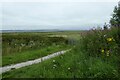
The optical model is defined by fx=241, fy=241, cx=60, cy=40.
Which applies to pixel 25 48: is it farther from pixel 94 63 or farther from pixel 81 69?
pixel 81 69

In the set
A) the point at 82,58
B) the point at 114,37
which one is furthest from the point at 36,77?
the point at 114,37

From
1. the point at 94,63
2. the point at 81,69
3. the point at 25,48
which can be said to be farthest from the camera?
→ the point at 25,48

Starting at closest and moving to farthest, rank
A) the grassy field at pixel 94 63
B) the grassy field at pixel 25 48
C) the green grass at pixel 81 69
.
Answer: the green grass at pixel 81 69 < the grassy field at pixel 94 63 < the grassy field at pixel 25 48

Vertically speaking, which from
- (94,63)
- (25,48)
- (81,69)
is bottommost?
(25,48)

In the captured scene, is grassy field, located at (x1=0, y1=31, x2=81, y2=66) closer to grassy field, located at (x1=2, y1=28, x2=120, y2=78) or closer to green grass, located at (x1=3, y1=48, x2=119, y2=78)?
grassy field, located at (x1=2, y1=28, x2=120, y2=78)

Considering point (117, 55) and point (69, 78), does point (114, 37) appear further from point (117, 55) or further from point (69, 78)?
point (69, 78)

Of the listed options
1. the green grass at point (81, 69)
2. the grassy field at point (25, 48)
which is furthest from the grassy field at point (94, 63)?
the grassy field at point (25, 48)

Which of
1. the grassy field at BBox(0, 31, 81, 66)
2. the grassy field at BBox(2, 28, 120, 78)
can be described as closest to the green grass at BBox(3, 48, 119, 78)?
the grassy field at BBox(2, 28, 120, 78)

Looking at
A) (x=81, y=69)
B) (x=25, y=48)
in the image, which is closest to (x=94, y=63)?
(x=81, y=69)

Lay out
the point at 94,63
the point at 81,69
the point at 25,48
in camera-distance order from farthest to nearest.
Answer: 1. the point at 25,48
2. the point at 94,63
3. the point at 81,69

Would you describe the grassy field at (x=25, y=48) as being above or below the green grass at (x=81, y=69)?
below

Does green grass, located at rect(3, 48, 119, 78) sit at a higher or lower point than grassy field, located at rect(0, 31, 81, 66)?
higher

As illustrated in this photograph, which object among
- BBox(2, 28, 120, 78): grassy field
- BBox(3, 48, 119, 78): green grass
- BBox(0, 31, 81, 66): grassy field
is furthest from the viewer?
BBox(0, 31, 81, 66): grassy field

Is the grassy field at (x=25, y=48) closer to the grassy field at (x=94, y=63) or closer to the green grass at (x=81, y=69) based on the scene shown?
the grassy field at (x=94, y=63)
